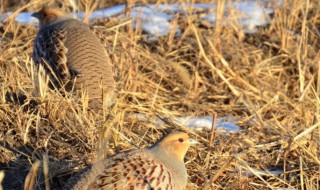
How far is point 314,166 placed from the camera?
15.4ft

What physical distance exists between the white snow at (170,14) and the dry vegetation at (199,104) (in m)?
0.17

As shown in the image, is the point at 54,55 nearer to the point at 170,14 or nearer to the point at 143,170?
the point at 143,170

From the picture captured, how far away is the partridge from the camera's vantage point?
513cm

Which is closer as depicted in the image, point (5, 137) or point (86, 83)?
point (5, 137)

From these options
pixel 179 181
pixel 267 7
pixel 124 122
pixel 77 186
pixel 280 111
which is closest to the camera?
pixel 77 186

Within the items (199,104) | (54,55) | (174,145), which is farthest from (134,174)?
(199,104)

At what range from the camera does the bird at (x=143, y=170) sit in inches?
142

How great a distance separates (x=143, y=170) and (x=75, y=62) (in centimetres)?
174

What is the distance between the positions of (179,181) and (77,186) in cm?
59

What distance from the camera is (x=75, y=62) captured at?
525 centimetres

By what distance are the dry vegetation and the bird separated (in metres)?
0.18

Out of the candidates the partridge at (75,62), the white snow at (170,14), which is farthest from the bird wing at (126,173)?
the white snow at (170,14)

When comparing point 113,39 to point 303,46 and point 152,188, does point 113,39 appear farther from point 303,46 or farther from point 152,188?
point 152,188

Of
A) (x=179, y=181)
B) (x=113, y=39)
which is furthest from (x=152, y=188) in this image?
(x=113, y=39)
